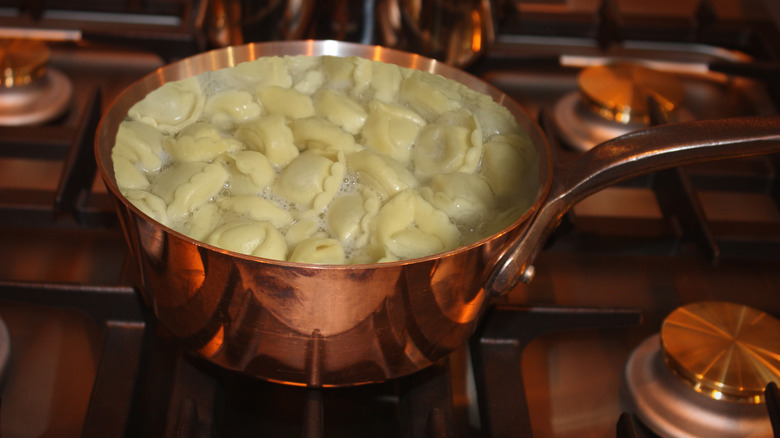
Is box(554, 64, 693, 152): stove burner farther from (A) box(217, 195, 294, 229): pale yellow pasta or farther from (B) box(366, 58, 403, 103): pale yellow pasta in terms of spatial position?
(A) box(217, 195, 294, 229): pale yellow pasta

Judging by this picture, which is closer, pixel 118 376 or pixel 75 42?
pixel 118 376

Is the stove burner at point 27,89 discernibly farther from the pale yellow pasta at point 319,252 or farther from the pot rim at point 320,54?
the pale yellow pasta at point 319,252

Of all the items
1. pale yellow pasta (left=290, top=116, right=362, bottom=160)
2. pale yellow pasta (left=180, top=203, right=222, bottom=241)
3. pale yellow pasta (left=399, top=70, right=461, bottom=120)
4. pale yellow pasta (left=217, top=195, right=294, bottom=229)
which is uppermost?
pale yellow pasta (left=399, top=70, right=461, bottom=120)

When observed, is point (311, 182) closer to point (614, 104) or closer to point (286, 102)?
point (286, 102)

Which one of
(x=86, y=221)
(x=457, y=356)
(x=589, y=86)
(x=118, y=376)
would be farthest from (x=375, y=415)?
(x=589, y=86)

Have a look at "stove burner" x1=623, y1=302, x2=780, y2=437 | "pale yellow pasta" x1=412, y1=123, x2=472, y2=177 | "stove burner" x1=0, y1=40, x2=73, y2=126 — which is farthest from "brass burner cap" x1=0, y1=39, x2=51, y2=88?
"stove burner" x1=623, y1=302, x2=780, y2=437

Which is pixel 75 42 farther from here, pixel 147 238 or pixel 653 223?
pixel 653 223

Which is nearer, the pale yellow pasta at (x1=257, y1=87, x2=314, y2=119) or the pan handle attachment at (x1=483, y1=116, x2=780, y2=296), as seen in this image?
the pan handle attachment at (x1=483, y1=116, x2=780, y2=296)
